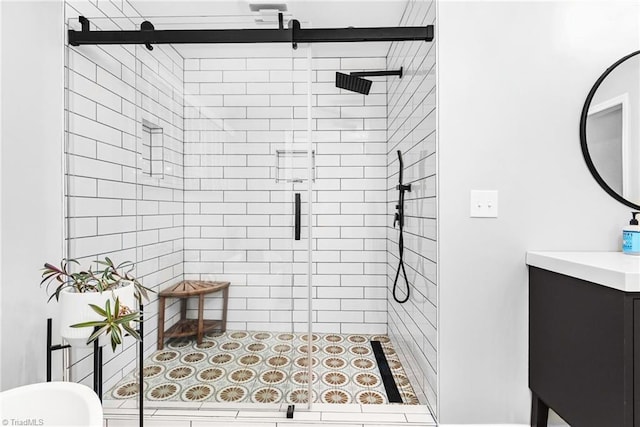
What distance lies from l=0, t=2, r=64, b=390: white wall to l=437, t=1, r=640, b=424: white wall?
1.79 meters

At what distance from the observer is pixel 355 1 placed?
2.23 metres

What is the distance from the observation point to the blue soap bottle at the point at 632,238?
1504 millimetres

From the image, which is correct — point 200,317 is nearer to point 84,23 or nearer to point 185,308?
point 185,308

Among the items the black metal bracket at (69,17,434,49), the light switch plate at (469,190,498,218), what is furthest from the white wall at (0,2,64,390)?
the light switch plate at (469,190,498,218)

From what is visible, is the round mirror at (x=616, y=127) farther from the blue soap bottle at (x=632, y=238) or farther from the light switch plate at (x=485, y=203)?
the light switch plate at (x=485, y=203)

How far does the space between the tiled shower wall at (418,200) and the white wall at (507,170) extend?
8cm

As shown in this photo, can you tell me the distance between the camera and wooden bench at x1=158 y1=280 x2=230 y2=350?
1.76m

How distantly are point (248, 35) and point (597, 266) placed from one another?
5.57ft

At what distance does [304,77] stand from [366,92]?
3.46 feet

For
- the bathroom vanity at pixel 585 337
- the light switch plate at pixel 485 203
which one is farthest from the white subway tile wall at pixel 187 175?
the bathroom vanity at pixel 585 337

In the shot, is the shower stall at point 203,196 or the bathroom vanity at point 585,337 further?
the shower stall at point 203,196

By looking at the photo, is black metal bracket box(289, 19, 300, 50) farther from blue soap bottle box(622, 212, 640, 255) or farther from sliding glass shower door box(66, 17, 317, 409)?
blue soap bottle box(622, 212, 640, 255)

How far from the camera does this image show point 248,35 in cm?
173

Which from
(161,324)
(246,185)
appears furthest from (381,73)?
(161,324)
